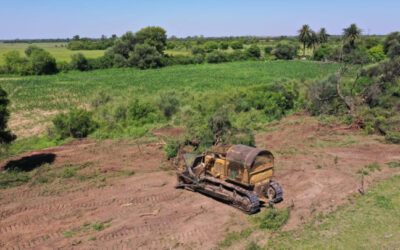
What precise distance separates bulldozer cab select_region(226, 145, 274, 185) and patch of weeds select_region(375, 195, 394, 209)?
12.7 ft

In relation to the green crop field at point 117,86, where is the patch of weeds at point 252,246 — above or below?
below

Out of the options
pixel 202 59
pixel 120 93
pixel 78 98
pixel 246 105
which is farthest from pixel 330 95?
pixel 202 59

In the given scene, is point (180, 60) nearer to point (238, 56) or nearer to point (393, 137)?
point (238, 56)

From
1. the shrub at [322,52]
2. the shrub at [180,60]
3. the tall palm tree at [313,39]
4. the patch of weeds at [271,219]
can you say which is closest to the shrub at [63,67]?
the shrub at [180,60]

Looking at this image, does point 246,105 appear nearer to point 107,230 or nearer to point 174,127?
point 174,127

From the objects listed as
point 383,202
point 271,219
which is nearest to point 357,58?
point 383,202

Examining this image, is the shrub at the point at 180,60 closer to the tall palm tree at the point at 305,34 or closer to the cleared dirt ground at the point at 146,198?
the tall palm tree at the point at 305,34

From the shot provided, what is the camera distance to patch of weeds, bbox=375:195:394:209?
10.8 meters

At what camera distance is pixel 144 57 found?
6556 cm

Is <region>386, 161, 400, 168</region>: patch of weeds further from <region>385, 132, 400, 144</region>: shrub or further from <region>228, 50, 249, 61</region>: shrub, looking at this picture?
<region>228, 50, 249, 61</region>: shrub

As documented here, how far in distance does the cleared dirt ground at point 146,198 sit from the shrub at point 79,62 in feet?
161

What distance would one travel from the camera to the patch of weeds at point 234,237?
9.02 meters

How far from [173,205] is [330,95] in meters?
18.4

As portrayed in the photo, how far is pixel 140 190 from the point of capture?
12.8 meters
